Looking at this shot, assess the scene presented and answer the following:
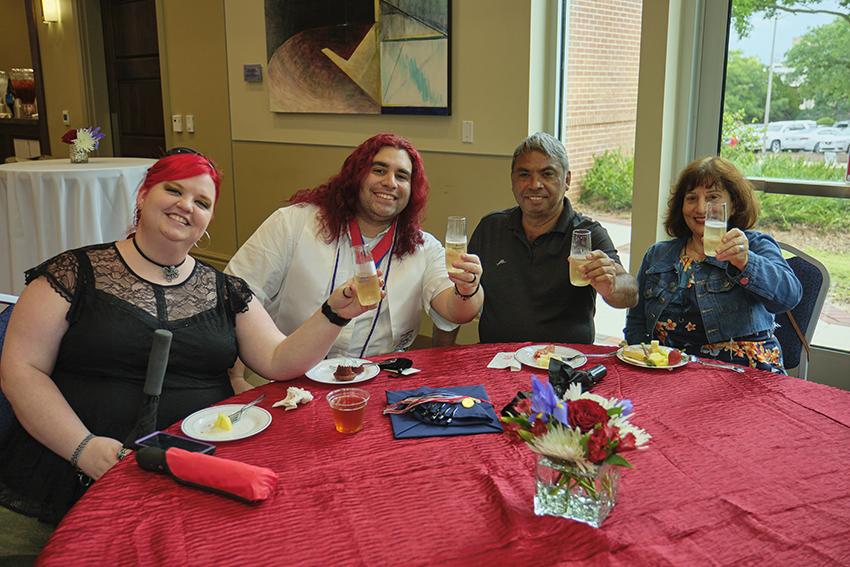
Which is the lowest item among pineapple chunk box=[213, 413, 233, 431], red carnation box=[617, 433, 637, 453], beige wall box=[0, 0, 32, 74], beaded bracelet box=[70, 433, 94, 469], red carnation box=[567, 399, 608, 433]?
beaded bracelet box=[70, 433, 94, 469]

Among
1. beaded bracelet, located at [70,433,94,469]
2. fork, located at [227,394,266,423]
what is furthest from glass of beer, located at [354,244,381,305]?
beaded bracelet, located at [70,433,94,469]

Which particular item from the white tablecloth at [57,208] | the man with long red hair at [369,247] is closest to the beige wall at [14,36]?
the white tablecloth at [57,208]

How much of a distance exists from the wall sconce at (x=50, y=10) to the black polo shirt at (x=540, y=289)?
20.0ft

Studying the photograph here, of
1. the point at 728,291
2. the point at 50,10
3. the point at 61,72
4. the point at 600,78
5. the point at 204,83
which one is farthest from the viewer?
the point at 61,72

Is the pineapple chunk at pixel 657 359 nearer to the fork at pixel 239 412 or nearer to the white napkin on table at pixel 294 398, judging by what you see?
the white napkin on table at pixel 294 398

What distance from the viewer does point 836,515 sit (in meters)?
1.19

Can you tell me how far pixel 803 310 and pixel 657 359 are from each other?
760 millimetres

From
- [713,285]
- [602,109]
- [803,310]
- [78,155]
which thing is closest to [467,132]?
[602,109]

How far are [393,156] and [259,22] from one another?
3388 mm

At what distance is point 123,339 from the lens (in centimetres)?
169

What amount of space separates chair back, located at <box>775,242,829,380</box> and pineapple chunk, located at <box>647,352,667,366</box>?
72 centimetres

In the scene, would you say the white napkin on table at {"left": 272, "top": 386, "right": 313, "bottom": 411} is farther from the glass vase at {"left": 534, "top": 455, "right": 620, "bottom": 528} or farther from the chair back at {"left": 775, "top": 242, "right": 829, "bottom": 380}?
the chair back at {"left": 775, "top": 242, "right": 829, "bottom": 380}

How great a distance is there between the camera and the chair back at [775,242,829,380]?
7.43 feet

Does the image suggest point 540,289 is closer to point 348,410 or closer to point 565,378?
point 565,378
